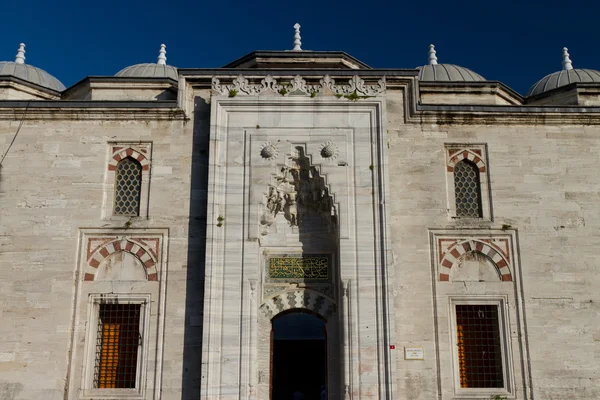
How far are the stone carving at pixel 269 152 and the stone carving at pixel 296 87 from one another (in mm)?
1039

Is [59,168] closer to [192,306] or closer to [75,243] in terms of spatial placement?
[75,243]

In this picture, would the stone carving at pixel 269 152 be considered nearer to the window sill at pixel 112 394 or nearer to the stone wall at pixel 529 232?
the stone wall at pixel 529 232

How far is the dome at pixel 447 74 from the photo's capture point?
51.6 ft

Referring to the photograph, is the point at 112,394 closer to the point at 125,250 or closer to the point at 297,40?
the point at 125,250

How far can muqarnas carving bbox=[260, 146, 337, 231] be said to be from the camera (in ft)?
38.1

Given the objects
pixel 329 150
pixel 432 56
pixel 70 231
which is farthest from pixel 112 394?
pixel 432 56

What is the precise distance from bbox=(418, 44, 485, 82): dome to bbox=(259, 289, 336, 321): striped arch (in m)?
6.53

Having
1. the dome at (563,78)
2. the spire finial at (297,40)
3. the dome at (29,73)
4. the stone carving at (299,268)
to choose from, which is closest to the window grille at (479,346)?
the stone carving at (299,268)

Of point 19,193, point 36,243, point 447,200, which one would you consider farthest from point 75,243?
point 447,200

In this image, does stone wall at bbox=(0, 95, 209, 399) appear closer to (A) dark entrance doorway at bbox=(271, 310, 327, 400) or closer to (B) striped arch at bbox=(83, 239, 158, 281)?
(B) striped arch at bbox=(83, 239, 158, 281)

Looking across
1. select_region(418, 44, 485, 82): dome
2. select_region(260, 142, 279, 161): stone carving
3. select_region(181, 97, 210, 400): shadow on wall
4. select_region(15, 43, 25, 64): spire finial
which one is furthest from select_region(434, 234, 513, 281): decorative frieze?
select_region(15, 43, 25, 64): spire finial

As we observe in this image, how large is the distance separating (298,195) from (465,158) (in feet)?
10.4

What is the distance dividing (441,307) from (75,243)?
21.3ft

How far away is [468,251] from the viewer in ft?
38.1
